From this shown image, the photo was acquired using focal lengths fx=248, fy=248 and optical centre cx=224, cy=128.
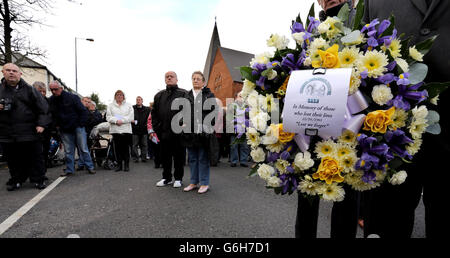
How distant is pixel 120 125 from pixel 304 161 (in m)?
5.93

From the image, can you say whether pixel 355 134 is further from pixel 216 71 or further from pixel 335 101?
pixel 216 71

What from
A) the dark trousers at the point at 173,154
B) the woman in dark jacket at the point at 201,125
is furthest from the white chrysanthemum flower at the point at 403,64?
the dark trousers at the point at 173,154

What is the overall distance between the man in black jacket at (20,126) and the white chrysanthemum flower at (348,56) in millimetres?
5061

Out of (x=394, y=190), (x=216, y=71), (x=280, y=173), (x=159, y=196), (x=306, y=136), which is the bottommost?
(x=159, y=196)

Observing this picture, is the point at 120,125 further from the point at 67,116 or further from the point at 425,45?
the point at 425,45

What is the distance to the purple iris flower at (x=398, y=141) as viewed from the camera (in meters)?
1.10

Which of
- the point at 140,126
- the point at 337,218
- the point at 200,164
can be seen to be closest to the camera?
the point at 337,218

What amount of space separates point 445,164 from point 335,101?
80cm

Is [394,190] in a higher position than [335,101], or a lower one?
lower

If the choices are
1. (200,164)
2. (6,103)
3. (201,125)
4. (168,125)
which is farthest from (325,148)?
(6,103)

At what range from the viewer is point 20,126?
434 centimetres

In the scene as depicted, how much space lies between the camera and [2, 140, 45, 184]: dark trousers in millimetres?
4496

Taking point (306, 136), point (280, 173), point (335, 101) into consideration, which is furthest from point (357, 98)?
point (280, 173)

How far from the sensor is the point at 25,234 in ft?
8.54
